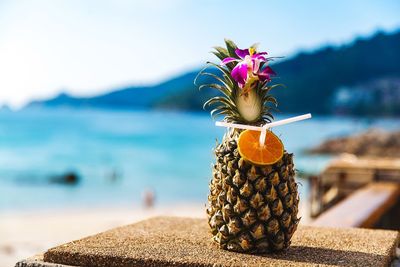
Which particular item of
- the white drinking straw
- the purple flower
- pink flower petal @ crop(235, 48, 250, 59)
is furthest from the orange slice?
pink flower petal @ crop(235, 48, 250, 59)

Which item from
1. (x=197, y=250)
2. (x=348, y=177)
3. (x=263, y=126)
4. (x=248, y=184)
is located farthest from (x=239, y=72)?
(x=348, y=177)

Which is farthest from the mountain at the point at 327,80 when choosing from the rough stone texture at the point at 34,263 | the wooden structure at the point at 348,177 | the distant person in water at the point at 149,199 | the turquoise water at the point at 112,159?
the rough stone texture at the point at 34,263

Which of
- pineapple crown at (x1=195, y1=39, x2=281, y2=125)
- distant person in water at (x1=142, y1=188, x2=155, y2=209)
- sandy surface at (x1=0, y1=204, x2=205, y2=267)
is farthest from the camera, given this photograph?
distant person in water at (x1=142, y1=188, x2=155, y2=209)

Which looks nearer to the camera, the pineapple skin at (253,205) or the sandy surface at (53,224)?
the pineapple skin at (253,205)

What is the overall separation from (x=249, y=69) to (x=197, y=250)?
2.71 ft

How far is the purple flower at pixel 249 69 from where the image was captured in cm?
281

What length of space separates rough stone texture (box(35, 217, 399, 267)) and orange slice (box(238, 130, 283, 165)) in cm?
42

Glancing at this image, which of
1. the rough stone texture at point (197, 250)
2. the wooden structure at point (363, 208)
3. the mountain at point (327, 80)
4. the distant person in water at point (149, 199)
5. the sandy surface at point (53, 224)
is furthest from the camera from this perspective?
the mountain at point (327, 80)

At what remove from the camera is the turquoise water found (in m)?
41.9

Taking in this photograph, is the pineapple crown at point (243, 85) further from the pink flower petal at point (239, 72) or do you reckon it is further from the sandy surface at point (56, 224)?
the sandy surface at point (56, 224)

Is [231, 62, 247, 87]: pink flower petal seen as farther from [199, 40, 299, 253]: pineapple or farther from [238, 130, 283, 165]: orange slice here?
[238, 130, 283, 165]: orange slice

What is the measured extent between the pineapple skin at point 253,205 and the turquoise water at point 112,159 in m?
34.8

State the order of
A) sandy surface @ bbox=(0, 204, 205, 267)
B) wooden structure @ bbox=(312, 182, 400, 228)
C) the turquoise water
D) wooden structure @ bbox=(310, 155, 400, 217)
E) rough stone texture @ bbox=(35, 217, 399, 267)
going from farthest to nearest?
the turquoise water < sandy surface @ bbox=(0, 204, 205, 267) < wooden structure @ bbox=(310, 155, 400, 217) < wooden structure @ bbox=(312, 182, 400, 228) < rough stone texture @ bbox=(35, 217, 399, 267)

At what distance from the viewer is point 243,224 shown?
Answer: 2.77 meters
